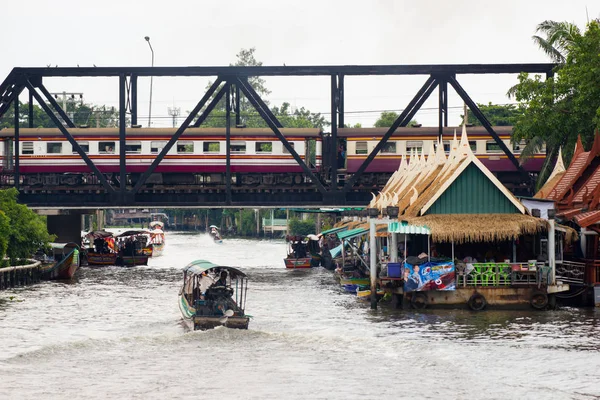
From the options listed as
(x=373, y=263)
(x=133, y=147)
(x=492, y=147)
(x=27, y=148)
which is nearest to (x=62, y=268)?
(x=27, y=148)

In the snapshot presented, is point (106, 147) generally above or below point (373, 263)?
above

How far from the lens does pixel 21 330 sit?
112ft

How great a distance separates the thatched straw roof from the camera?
36094 mm

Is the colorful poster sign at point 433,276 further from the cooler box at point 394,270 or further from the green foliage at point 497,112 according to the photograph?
the green foliage at point 497,112

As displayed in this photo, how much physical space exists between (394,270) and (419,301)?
133 centimetres

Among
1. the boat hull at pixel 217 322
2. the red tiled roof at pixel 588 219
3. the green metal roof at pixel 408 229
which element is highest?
the red tiled roof at pixel 588 219

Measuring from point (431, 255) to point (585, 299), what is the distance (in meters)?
5.48

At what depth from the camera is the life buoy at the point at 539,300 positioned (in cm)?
3666

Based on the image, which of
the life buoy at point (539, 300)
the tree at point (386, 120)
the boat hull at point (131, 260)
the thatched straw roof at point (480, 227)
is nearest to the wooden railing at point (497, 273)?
the life buoy at point (539, 300)

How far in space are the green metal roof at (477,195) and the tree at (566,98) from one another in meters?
10.8

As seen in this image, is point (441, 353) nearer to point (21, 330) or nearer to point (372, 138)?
point (21, 330)

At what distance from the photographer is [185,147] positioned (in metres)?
58.3

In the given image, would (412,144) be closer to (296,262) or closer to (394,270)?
(296,262)

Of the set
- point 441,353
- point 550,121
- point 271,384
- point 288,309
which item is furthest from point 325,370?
point 550,121
